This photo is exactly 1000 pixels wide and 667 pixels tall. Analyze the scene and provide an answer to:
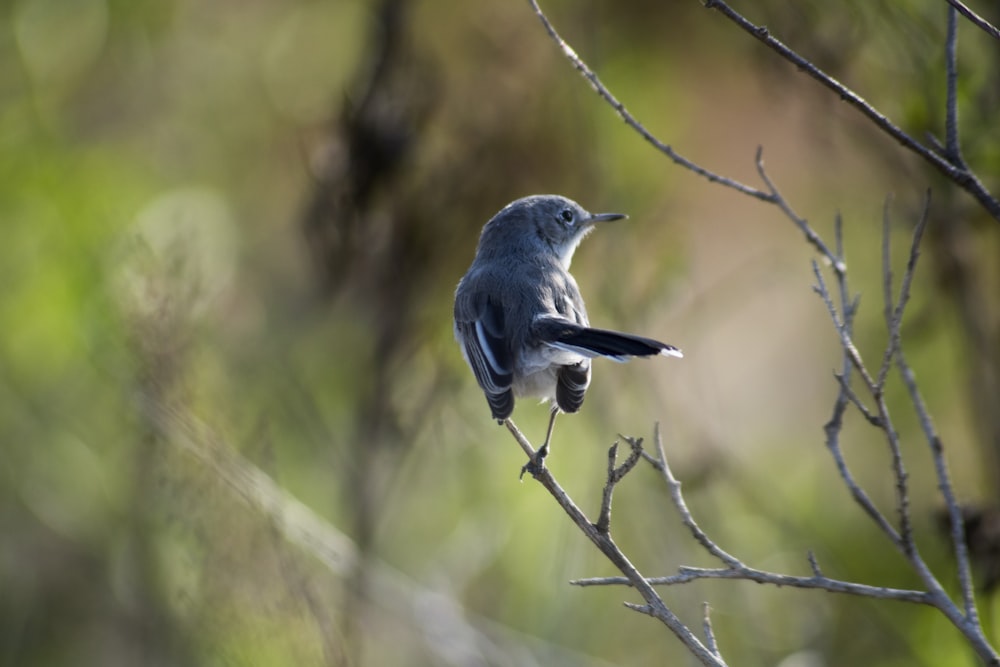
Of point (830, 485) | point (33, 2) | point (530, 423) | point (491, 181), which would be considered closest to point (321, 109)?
point (33, 2)

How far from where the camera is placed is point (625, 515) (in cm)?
420

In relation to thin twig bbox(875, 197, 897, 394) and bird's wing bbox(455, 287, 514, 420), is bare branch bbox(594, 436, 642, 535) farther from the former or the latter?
bird's wing bbox(455, 287, 514, 420)

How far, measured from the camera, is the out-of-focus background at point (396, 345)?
9.53 ft

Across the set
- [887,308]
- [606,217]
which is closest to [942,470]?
[887,308]

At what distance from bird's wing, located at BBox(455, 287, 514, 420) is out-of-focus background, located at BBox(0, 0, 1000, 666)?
1.59 ft

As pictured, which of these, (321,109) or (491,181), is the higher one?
(491,181)

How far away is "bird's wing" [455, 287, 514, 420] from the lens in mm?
2578

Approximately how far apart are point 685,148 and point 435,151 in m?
2.29

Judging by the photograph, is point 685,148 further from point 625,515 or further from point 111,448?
point 111,448

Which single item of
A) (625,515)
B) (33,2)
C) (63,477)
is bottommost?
(63,477)

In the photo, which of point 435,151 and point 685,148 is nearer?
point 435,151

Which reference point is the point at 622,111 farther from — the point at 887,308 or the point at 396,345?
the point at 396,345

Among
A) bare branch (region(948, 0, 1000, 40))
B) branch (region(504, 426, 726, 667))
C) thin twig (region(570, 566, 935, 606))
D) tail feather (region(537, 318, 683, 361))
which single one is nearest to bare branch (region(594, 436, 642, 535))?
branch (region(504, 426, 726, 667))

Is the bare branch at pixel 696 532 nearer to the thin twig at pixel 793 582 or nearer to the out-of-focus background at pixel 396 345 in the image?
the thin twig at pixel 793 582
